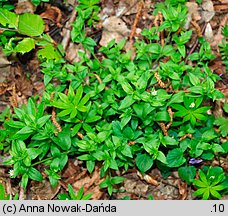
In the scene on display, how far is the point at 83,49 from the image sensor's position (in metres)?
4.38

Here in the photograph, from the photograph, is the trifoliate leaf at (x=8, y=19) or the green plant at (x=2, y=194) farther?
the trifoliate leaf at (x=8, y=19)

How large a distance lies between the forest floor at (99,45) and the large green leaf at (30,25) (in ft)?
0.84

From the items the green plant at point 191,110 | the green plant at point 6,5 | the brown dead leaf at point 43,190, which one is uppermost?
the green plant at point 6,5

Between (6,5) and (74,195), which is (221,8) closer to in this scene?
(6,5)

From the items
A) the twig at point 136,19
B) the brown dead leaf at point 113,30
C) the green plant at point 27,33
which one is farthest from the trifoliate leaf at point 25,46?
the twig at point 136,19

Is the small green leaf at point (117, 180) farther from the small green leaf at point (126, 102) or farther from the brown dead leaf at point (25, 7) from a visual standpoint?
the brown dead leaf at point (25, 7)

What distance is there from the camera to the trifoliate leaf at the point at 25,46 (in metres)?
4.14

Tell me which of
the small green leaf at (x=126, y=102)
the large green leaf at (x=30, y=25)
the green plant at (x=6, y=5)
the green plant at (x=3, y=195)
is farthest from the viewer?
the green plant at (x=6, y=5)

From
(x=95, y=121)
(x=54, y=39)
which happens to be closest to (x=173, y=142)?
(x=95, y=121)

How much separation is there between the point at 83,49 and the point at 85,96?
0.78m

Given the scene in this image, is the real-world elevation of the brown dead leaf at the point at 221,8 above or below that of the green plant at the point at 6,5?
above

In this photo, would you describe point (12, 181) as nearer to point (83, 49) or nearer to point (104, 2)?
point (83, 49)

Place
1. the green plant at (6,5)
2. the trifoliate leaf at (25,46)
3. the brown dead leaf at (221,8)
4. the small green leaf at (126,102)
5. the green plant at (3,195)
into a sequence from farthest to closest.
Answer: the brown dead leaf at (221,8) → the green plant at (6,5) → the trifoliate leaf at (25,46) → the green plant at (3,195) → the small green leaf at (126,102)

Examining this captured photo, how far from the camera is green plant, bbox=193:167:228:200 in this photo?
3.67 metres
